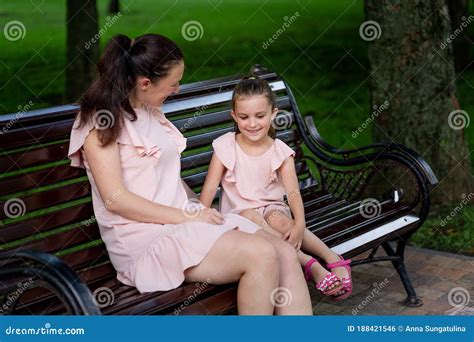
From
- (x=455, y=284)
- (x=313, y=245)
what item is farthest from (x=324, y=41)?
(x=313, y=245)

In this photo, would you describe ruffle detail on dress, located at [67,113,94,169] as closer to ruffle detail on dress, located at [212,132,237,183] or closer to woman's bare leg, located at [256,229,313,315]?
ruffle detail on dress, located at [212,132,237,183]

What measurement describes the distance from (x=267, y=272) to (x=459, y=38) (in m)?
8.79

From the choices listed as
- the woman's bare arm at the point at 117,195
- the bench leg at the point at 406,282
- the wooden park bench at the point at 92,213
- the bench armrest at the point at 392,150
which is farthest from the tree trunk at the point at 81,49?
the woman's bare arm at the point at 117,195

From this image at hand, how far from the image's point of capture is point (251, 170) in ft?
13.1

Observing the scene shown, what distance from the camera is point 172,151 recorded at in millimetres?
3729

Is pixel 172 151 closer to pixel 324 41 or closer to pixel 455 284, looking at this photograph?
pixel 455 284

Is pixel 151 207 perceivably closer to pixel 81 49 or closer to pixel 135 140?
pixel 135 140

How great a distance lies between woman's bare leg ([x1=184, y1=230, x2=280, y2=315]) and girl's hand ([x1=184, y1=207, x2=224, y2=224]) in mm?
132

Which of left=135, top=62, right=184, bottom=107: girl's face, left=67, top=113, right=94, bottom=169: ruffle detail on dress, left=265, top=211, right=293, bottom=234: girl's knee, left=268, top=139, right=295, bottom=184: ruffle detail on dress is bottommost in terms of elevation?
left=265, top=211, right=293, bottom=234: girl's knee

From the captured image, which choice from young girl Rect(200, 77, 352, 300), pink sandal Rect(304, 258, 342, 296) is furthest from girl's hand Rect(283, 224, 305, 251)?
pink sandal Rect(304, 258, 342, 296)

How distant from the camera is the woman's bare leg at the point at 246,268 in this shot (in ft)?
10.7

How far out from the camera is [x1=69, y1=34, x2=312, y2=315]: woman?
332 cm

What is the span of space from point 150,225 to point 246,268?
47 centimetres

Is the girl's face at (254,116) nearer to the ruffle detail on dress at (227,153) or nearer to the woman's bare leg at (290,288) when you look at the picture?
the ruffle detail on dress at (227,153)
